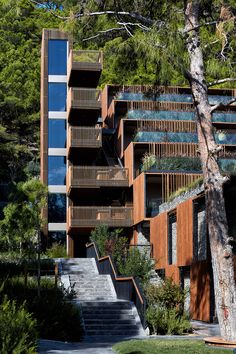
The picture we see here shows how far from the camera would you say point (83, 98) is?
126 ft

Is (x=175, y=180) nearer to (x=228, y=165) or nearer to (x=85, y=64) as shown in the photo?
(x=228, y=165)

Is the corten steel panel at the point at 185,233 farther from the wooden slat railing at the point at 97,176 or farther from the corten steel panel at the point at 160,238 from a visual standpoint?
the wooden slat railing at the point at 97,176

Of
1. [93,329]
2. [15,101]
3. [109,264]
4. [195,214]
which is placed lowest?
[93,329]

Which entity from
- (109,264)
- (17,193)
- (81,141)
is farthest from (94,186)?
(109,264)

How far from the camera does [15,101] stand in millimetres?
51156

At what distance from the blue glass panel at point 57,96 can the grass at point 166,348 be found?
96.8 ft

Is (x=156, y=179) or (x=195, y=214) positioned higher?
(x=156, y=179)

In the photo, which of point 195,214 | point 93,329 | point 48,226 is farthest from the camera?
point 48,226

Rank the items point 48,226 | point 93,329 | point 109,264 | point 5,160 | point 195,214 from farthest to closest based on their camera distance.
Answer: point 5,160
point 48,226
point 109,264
point 195,214
point 93,329

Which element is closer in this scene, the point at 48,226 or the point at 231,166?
the point at 231,166

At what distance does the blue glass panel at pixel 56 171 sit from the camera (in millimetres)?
40372

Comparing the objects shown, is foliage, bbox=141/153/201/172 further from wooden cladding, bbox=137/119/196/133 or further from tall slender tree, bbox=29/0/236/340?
tall slender tree, bbox=29/0/236/340

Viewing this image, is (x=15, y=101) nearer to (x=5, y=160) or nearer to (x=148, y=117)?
(x=5, y=160)

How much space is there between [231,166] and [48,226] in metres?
15.6
